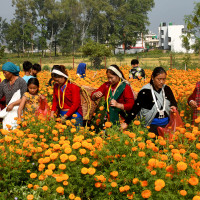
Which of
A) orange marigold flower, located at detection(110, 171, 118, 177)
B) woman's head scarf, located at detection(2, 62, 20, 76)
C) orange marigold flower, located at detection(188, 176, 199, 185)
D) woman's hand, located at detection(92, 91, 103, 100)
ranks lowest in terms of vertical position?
orange marigold flower, located at detection(110, 171, 118, 177)

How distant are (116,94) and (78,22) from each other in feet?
192

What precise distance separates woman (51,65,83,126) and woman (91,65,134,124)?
0.29 meters

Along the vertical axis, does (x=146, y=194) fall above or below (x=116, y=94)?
below

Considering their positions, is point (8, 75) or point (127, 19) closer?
point (8, 75)

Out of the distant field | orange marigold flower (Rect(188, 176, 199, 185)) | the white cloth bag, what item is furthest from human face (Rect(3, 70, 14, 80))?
the distant field

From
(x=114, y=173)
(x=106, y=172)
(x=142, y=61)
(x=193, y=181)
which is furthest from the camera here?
(x=142, y=61)

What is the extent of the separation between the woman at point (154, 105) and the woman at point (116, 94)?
13cm

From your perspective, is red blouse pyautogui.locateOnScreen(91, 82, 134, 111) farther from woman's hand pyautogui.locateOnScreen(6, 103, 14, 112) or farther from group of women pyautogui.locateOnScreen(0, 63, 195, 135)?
woman's hand pyautogui.locateOnScreen(6, 103, 14, 112)

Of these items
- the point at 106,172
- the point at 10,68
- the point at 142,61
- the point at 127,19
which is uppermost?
the point at 127,19

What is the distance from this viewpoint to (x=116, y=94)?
358 centimetres

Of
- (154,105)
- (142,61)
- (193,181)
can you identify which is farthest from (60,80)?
(142,61)

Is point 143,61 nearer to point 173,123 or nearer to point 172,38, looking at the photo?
point 173,123

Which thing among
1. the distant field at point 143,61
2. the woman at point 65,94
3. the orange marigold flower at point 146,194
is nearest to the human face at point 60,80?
the woman at point 65,94

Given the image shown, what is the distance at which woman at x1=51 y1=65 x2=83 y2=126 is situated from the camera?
3725mm
